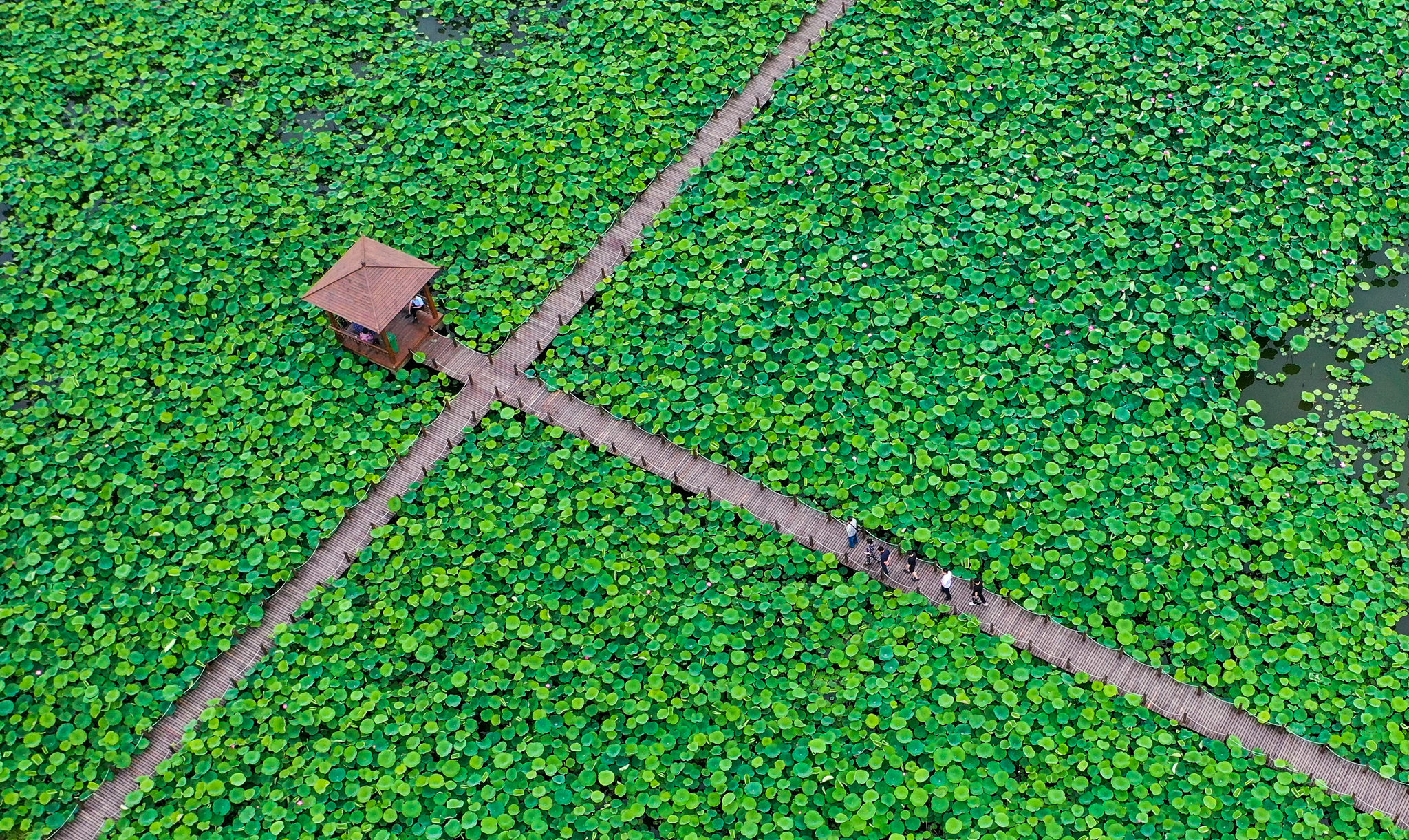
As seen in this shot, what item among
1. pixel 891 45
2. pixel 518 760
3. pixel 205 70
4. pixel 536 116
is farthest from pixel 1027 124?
pixel 205 70

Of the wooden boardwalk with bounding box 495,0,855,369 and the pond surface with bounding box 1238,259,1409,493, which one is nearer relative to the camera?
the pond surface with bounding box 1238,259,1409,493

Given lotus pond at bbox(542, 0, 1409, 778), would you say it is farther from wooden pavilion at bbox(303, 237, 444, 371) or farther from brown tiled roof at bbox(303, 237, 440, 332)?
brown tiled roof at bbox(303, 237, 440, 332)

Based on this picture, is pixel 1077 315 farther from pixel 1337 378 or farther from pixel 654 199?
pixel 654 199

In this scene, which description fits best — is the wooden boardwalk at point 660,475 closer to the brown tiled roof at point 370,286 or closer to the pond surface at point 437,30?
the brown tiled roof at point 370,286

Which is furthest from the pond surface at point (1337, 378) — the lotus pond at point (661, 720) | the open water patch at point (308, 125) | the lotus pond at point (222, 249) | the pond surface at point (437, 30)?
the open water patch at point (308, 125)

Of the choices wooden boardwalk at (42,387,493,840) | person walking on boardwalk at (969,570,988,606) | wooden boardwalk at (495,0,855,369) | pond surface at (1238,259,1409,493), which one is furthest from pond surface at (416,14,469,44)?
pond surface at (1238,259,1409,493)

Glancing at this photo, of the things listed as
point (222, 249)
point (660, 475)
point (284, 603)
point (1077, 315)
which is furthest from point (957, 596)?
point (222, 249)
